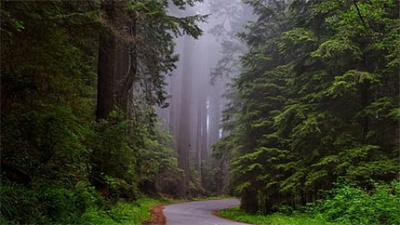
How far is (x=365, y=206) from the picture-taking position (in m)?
9.84

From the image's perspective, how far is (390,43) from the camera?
1098 cm

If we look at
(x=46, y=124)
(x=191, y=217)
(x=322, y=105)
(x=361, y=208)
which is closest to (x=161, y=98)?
(x=191, y=217)

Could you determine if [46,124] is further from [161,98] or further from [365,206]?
[161,98]

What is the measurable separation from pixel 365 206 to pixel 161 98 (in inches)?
348

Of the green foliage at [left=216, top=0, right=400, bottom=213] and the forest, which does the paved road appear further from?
the green foliage at [left=216, top=0, right=400, bottom=213]

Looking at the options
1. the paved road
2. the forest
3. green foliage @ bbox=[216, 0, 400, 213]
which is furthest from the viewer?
the paved road

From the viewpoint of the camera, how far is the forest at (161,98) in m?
6.60

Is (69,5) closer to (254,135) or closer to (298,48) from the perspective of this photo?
(298,48)

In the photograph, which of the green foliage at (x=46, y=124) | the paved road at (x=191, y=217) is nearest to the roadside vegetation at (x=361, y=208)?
the paved road at (x=191, y=217)

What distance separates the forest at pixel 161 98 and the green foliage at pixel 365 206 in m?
0.04

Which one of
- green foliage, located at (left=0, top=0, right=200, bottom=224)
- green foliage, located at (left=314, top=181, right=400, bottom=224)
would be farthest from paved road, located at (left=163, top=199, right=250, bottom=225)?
green foliage, located at (left=0, top=0, right=200, bottom=224)

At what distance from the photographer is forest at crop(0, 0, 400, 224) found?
21.7 ft

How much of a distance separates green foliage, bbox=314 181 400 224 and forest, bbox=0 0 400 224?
4 cm

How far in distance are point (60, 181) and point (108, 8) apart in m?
4.40
